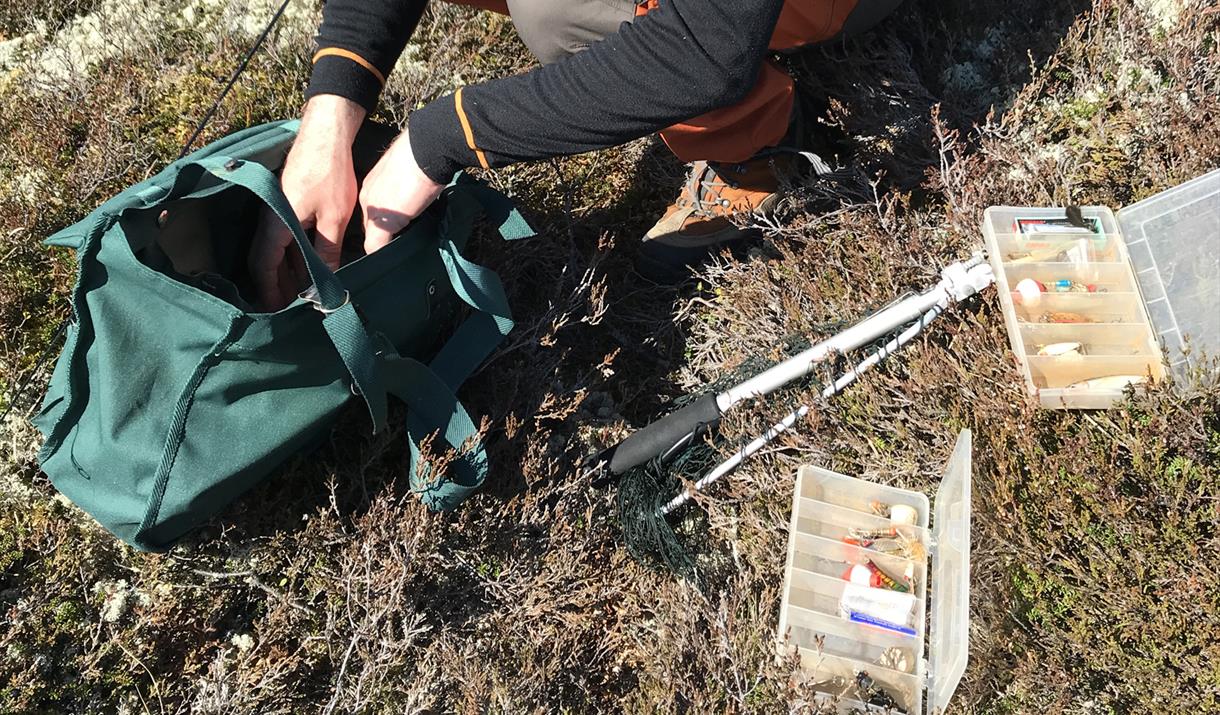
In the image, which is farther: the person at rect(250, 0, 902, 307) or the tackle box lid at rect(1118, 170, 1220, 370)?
the tackle box lid at rect(1118, 170, 1220, 370)

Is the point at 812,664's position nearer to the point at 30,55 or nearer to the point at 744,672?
the point at 744,672

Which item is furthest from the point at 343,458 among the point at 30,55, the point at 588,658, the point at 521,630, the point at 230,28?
the point at 30,55

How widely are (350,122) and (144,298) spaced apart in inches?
27.0

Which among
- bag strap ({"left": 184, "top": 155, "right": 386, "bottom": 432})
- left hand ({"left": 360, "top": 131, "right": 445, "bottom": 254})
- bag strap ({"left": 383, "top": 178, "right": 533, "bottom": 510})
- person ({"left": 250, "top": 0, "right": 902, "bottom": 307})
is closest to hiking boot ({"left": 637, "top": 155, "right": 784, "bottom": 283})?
person ({"left": 250, "top": 0, "right": 902, "bottom": 307})

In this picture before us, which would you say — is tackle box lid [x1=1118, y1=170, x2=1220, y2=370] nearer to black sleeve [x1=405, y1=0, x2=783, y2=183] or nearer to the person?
the person

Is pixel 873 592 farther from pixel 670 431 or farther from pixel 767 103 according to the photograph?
pixel 767 103

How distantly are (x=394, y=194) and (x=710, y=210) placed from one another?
116 centimetres

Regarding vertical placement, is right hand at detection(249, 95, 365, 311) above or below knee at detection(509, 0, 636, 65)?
below

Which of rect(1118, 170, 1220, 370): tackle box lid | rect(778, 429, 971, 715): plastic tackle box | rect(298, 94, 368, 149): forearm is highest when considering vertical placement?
rect(298, 94, 368, 149): forearm

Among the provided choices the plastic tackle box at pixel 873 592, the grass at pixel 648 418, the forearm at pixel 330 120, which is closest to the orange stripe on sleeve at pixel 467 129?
the forearm at pixel 330 120

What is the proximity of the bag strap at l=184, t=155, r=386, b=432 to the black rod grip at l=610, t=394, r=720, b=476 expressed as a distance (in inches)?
33.5

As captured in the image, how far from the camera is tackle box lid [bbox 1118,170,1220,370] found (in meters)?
2.29

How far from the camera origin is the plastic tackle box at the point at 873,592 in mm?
2162

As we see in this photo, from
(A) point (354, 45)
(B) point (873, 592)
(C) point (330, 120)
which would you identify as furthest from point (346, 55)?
(B) point (873, 592)
